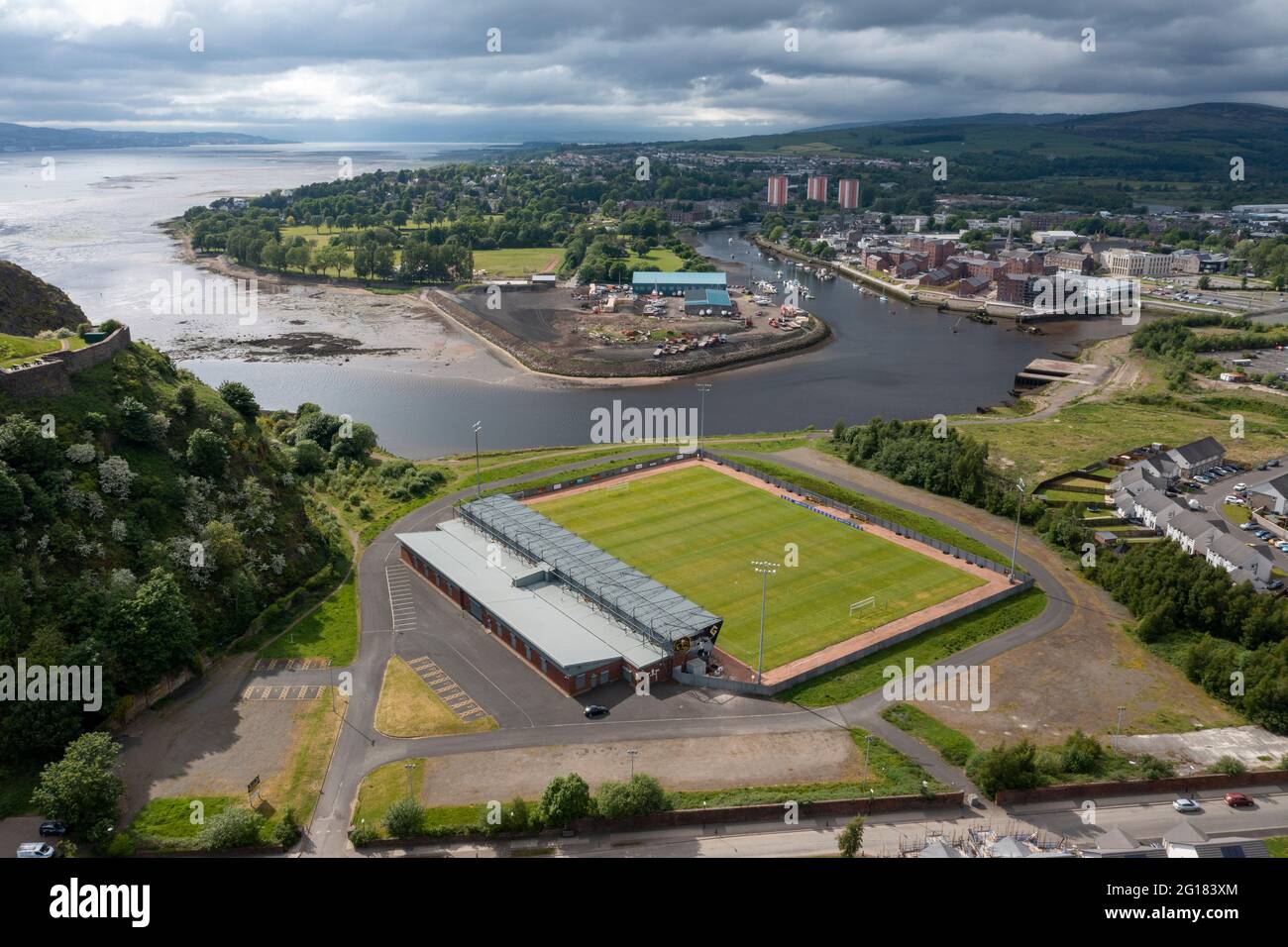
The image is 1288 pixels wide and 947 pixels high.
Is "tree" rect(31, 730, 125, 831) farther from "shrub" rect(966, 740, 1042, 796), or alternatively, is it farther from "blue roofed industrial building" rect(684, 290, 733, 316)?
"blue roofed industrial building" rect(684, 290, 733, 316)

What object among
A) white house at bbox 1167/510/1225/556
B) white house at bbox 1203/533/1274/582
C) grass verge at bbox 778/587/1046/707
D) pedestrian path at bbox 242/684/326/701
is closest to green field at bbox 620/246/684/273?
white house at bbox 1167/510/1225/556

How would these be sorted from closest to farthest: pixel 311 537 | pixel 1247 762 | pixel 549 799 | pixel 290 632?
pixel 549 799 → pixel 1247 762 → pixel 290 632 → pixel 311 537

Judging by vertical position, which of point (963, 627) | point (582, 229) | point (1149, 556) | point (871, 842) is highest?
point (582, 229)

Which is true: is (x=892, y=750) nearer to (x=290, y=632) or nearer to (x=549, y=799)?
(x=549, y=799)

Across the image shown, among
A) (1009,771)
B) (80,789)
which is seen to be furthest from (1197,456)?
(80,789)

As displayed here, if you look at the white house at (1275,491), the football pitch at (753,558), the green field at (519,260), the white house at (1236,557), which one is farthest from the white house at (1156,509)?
the green field at (519,260)

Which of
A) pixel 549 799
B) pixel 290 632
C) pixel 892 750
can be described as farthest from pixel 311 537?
pixel 892 750
